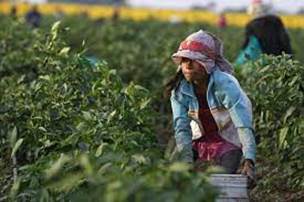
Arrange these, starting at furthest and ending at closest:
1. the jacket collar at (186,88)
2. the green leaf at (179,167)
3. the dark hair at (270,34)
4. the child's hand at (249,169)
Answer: the dark hair at (270,34) < the jacket collar at (186,88) < the child's hand at (249,169) < the green leaf at (179,167)

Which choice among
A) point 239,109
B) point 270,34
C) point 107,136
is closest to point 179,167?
point 107,136

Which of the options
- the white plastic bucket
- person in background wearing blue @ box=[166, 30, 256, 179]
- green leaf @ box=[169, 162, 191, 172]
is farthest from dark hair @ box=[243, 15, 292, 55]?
green leaf @ box=[169, 162, 191, 172]

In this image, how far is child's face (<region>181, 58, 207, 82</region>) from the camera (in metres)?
4.59

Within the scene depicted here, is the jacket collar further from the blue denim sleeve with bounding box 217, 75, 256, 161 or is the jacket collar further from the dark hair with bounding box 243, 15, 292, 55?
the dark hair with bounding box 243, 15, 292, 55

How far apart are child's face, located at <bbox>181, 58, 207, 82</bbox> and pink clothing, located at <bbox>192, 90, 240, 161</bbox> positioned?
0.18 meters

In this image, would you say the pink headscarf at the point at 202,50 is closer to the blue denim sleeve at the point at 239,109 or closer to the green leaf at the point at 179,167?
the blue denim sleeve at the point at 239,109

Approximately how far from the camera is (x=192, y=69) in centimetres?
461

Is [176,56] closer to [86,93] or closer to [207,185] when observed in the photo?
[86,93]

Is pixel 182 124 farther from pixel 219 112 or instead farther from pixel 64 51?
pixel 64 51

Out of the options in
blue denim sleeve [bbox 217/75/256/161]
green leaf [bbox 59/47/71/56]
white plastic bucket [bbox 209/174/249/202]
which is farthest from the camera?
green leaf [bbox 59/47/71/56]

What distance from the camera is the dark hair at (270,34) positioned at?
24.4ft

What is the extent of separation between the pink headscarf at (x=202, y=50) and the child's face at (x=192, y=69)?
0.07 feet

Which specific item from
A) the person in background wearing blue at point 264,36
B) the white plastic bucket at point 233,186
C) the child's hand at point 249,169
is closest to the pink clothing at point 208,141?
the child's hand at point 249,169

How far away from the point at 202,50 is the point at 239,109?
373mm
